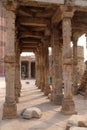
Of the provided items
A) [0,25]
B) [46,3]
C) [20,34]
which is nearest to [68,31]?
[46,3]

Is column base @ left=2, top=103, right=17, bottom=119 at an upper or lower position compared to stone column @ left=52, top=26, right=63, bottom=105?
lower

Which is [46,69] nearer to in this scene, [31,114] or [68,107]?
[68,107]

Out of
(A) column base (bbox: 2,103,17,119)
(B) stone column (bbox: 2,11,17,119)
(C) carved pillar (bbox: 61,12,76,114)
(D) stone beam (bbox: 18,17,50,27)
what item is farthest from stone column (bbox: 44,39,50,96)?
(A) column base (bbox: 2,103,17,119)

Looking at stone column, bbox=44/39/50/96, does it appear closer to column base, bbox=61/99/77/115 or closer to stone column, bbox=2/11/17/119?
column base, bbox=61/99/77/115

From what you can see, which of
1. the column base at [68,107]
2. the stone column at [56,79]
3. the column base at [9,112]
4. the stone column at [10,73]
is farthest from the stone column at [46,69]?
the column base at [9,112]

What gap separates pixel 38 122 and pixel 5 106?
1.61 meters

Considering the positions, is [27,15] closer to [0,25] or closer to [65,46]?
[65,46]

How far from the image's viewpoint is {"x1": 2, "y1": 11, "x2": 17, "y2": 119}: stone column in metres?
8.09

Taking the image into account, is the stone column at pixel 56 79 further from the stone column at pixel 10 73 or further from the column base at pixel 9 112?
the column base at pixel 9 112

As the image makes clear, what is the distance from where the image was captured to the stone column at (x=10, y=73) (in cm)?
809

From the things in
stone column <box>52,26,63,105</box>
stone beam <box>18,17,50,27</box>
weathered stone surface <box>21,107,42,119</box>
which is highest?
stone beam <box>18,17,50,27</box>

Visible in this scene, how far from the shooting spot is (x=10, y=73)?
8328 millimetres

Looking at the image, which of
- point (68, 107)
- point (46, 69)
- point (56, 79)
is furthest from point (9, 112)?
point (46, 69)

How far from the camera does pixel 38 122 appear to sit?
7305 mm
